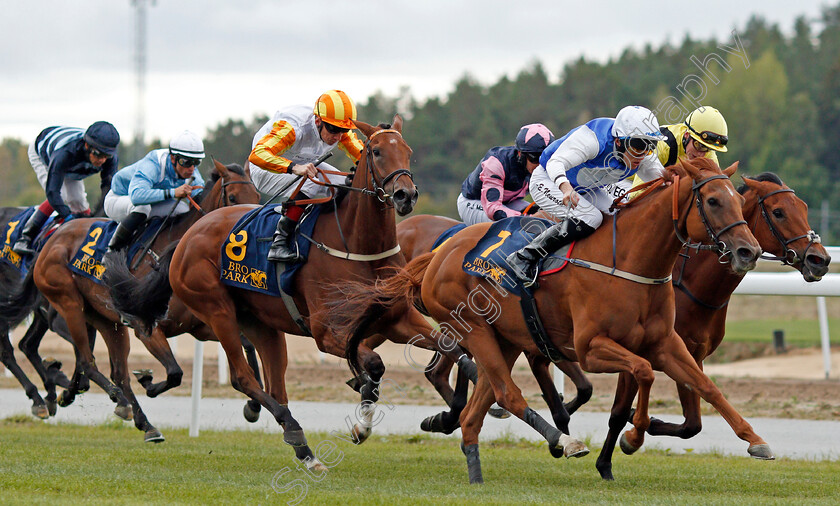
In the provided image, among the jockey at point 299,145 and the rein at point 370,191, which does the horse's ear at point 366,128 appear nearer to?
the rein at point 370,191

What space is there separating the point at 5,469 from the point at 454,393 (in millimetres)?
2871

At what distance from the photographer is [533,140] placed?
307 inches

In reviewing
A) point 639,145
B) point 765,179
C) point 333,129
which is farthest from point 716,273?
point 333,129

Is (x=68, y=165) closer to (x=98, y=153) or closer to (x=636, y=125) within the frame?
(x=98, y=153)

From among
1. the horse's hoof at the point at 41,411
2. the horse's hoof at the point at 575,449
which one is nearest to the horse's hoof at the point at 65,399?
the horse's hoof at the point at 41,411

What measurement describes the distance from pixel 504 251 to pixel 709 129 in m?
1.54

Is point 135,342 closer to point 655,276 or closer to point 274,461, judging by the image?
Result: point 274,461

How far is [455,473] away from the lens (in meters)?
6.68

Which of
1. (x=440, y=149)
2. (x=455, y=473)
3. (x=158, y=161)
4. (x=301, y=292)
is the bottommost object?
(x=455, y=473)

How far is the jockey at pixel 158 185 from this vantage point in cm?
864

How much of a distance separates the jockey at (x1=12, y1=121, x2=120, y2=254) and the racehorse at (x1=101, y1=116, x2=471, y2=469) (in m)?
2.34

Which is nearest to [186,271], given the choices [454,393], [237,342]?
[237,342]

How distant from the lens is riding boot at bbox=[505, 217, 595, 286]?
595 cm

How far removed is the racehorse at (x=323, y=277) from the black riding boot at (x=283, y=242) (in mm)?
149
